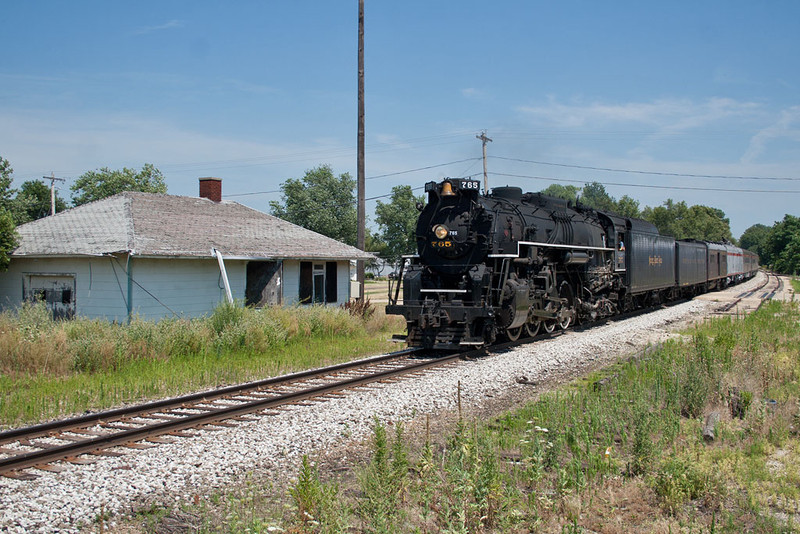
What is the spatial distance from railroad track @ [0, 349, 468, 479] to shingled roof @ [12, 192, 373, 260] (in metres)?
7.74

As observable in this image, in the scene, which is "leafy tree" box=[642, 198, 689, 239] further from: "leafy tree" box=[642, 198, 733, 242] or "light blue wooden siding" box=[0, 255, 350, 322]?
"light blue wooden siding" box=[0, 255, 350, 322]

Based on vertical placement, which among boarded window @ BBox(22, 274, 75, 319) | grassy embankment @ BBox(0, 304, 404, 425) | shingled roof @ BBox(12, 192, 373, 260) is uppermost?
shingled roof @ BBox(12, 192, 373, 260)

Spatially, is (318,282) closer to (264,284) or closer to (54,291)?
(264,284)

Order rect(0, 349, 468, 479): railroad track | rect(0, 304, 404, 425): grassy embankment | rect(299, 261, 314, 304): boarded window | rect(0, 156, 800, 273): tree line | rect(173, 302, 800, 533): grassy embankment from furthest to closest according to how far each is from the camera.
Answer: rect(0, 156, 800, 273): tree line
rect(299, 261, 314, 304): boarded window
rect(0, 304, 404, 425): grassy embankment
rect(0, 349, 468, 479): railroad track
rect(173, 302, 800, 533): grassy embankment

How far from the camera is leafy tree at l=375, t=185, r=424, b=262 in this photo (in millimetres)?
66438

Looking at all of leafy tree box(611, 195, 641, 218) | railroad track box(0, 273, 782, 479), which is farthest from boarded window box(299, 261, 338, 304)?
leafy tree box(611, 195, 641, 218)

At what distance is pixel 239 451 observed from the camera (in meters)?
6.30

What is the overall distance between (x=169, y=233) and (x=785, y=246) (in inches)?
3599

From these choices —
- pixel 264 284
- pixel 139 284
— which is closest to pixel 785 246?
pixel 264 284

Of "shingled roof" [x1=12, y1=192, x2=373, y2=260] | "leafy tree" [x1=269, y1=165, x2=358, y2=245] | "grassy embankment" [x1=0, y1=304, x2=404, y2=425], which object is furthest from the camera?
"leafy tree" [x1=269, y1=165, x2=358, y2=245]

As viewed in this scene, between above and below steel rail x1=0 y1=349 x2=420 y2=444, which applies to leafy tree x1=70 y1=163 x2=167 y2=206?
above

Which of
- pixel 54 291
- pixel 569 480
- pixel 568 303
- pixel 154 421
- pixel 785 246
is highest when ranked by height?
pixel 785 246

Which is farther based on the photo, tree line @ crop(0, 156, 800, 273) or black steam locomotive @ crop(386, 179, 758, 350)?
tree line @ crop(0, 156, 800, 273)

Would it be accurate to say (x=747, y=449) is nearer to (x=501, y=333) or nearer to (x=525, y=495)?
(x=525, y=495)
